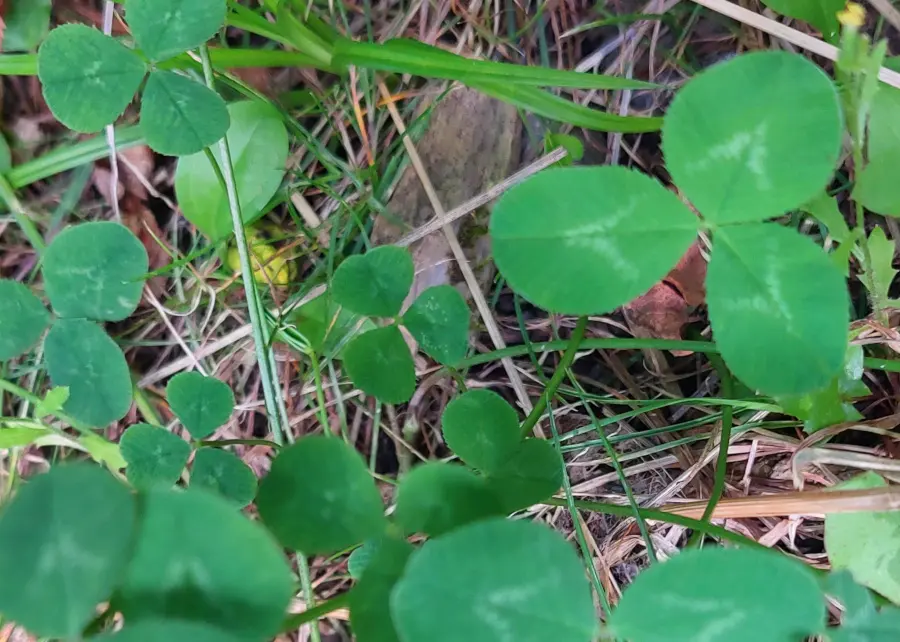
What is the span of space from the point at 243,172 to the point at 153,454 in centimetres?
49

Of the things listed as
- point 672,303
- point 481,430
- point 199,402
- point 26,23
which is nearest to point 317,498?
point 481,430

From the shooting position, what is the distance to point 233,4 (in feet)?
3.43

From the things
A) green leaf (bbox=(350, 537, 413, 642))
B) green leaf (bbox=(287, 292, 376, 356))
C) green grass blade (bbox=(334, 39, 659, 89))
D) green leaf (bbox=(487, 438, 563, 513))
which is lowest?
green leaf (bbox=(287, 292, 376, 356))

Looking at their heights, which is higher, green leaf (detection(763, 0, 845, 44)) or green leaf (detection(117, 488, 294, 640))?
green leaf (detection(763, 0, 845, 44))

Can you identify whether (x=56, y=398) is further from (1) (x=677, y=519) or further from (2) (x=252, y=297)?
(1) (x=677, y=519)

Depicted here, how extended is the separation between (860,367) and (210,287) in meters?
0.99

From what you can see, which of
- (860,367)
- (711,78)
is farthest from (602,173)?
(860,367)

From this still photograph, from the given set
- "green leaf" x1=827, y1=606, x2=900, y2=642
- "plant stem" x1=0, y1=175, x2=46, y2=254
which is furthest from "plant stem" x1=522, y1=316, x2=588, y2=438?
"plant stem" x1=0, y1=175, x2=46, y2=254

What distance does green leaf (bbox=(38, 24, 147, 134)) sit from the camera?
93 centimetres

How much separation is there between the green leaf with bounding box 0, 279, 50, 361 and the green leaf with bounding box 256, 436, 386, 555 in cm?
58

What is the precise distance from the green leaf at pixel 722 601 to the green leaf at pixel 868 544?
359 mm

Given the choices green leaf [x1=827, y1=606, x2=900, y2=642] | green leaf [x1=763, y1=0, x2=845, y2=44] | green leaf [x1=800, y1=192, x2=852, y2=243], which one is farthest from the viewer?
green leaf [x1=763, y1=0, x2=845, y2=44]

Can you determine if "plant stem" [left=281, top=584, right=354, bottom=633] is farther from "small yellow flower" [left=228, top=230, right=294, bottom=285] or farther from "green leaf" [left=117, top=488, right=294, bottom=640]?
"small yellow flower" [left=228, top=230, right=294, bottom=285]

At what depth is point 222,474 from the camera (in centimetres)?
92
